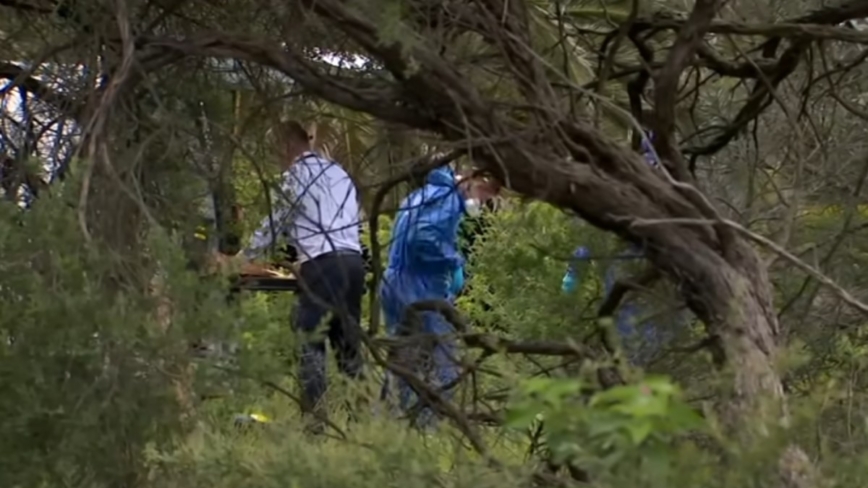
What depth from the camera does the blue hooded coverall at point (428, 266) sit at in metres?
2.71

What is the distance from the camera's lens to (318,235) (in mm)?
3000

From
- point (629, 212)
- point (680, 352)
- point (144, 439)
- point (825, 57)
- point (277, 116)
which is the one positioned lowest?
point (144, 439)

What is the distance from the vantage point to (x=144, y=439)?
2.14 m

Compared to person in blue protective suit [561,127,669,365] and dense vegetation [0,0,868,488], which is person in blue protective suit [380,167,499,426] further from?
person in blue protective suit [561,127,669,365]

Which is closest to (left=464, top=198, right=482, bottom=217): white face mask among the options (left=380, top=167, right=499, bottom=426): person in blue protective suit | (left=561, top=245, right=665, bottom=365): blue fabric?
(left=380, top=167, right=499, bottom=426): person in blue protective suit

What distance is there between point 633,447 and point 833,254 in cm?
176

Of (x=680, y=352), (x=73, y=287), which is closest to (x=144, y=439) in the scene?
(x=73, y=287)

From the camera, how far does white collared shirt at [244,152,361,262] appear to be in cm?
296

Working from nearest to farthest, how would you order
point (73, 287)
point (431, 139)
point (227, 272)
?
point (73, 287) → point (227, 272) → point (431, 139)

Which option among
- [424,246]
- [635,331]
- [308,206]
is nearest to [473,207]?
[424,246]

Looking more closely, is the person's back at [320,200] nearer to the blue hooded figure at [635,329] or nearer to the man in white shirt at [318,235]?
the man in white shirt at [318,235]

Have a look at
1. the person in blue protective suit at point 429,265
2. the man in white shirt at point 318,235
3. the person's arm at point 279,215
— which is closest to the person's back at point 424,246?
the person in blue protective suit at point 429,265

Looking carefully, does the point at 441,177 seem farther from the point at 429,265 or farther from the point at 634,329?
the point at 429,265

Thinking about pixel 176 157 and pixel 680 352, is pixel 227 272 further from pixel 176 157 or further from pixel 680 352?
pixel 680 352
